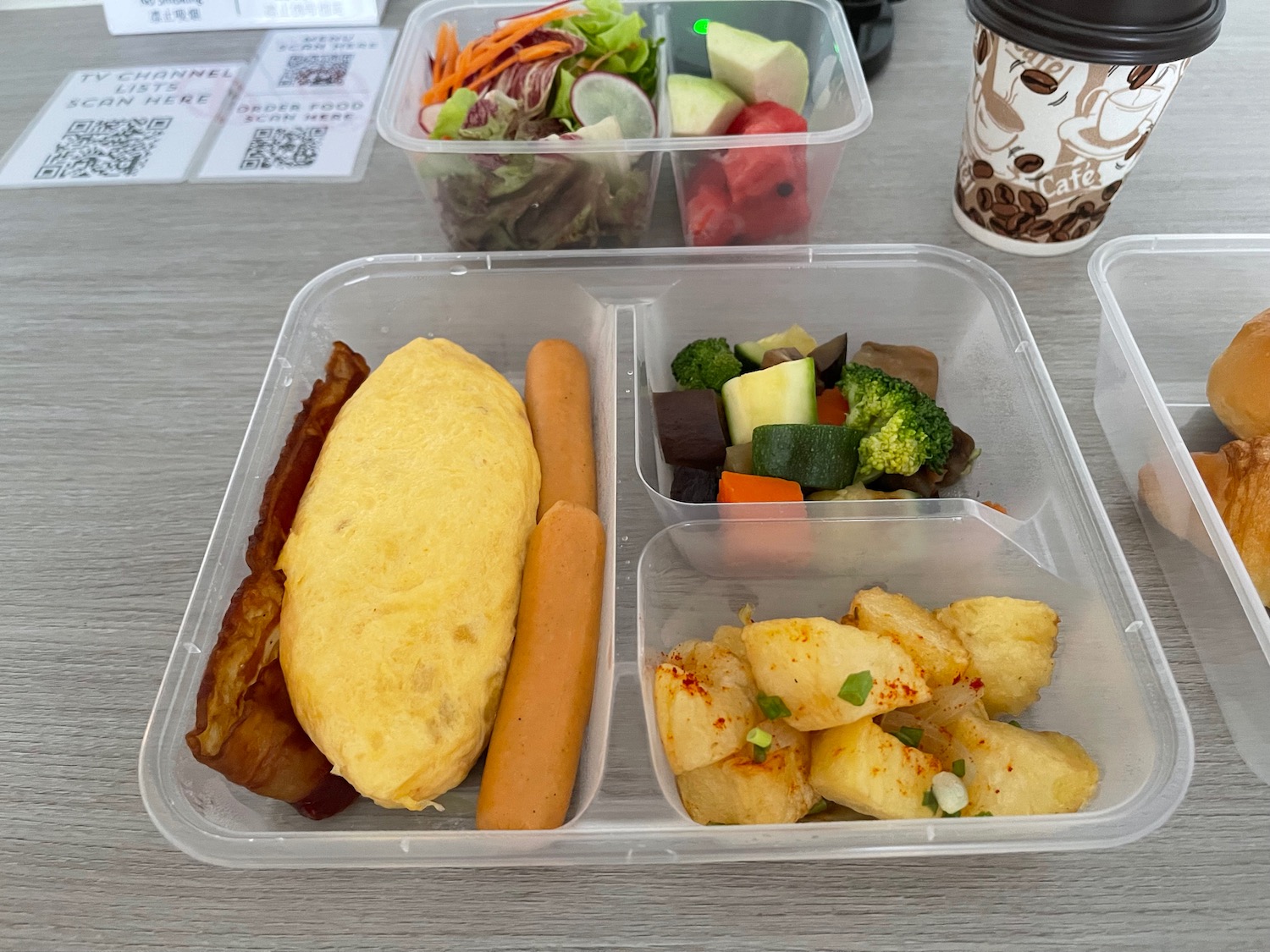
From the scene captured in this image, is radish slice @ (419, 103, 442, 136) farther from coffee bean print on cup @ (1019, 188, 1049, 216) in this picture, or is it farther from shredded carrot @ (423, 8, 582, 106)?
coffee bean print on cup @ (1019, 188, 1049, 216)

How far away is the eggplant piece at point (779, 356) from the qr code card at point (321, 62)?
144cm

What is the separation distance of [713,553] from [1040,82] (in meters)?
0.97

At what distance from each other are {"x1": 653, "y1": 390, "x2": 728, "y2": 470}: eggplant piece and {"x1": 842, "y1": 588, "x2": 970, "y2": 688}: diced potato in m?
0.32

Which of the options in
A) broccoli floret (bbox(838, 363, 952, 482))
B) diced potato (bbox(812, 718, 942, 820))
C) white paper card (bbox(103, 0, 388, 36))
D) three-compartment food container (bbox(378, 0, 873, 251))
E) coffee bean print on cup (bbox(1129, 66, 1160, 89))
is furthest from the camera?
white paper card (bbox(103, 0, 388, 36))

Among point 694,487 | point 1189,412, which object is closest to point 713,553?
point 694,487

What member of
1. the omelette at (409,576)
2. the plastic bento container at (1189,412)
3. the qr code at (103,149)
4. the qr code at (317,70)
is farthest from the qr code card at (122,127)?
the plastic bento container at (1189,412)

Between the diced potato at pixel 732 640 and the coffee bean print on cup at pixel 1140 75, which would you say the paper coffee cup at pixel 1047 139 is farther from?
the diced potato at pixel 732 640

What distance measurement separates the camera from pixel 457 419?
128cm

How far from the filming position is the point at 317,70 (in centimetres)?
225

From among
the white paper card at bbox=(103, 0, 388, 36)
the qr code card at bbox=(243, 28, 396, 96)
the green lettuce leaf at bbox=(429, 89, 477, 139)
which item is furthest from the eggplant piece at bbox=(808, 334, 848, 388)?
the white paper card at bbox=(103, 0, 388, 36)

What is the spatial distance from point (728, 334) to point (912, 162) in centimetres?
78

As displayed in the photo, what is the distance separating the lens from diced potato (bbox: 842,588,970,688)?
98cm

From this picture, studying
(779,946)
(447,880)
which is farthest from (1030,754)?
(447,880)

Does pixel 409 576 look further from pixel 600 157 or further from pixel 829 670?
pixel 600 157
